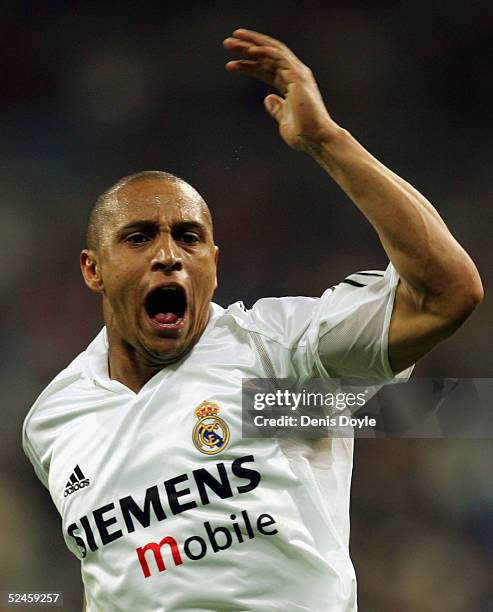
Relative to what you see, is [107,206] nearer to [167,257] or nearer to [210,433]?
[167,257]

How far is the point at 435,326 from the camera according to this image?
130cm

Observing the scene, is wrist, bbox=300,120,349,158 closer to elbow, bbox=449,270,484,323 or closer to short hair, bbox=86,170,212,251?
elbow, bbox=449,270,484,323

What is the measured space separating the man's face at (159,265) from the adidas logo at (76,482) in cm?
24

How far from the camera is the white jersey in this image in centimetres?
144

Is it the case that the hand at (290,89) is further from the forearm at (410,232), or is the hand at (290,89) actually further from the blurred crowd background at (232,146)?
the blurred crowd background at (232,146)

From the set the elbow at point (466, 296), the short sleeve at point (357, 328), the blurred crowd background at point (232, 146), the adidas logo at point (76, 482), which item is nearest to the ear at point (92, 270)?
the adidas logo at point (76, 482)

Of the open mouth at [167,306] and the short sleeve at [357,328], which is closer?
the short sleeve at [357,328]

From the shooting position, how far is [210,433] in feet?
4.96

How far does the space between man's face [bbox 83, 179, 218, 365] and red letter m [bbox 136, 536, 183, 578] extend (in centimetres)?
33

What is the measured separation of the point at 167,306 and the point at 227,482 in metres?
0.36

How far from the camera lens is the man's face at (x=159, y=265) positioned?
163 centimetres

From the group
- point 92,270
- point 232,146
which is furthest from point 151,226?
point 232,146

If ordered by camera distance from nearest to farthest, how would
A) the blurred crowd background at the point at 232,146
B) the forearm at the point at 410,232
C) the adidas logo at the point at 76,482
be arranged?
1. the forearm at the point at 410,232
2. the adidas logo at the point at 76,482
3. the blurred crowd background at the point at 232,146

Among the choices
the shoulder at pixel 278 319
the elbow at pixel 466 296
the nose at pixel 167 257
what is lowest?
the elbow at pixel 466 296
